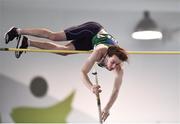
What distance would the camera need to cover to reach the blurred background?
276cm

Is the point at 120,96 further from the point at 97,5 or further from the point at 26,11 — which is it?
the point at 26,11

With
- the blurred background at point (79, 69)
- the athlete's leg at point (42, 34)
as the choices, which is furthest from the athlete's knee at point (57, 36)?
the blurred background at point (79, 69)

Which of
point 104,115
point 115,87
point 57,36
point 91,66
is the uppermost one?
point 57,36

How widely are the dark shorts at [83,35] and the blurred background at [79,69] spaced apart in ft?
1.55

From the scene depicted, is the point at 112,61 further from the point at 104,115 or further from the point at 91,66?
the point at 104,115

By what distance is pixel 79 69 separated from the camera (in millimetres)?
2785

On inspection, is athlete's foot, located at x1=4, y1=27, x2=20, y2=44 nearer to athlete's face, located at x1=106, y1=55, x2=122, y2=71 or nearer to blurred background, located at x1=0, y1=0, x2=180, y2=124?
blurred background, located at x1=0, y1=0, x2=180, y2=124

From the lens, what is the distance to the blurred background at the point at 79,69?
2.76 metres

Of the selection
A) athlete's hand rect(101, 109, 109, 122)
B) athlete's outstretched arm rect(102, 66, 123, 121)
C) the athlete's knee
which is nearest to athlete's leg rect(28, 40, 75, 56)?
the athlete's knee

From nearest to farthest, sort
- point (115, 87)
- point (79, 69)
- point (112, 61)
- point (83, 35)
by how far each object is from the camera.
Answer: point (112, 61) → point (83, 35) → point (115, 87) → point (79, 69)

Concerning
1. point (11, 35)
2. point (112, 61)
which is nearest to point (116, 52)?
point (112, 61)

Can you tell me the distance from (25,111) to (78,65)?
1.75 feet

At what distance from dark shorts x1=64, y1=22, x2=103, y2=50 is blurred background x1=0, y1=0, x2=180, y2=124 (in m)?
0.47

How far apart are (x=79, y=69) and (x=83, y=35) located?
1.87ft
